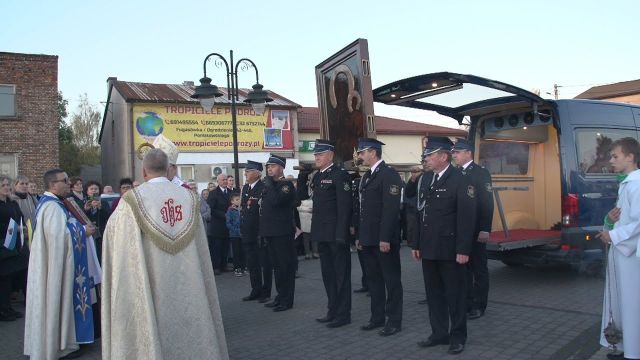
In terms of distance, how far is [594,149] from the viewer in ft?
26.9

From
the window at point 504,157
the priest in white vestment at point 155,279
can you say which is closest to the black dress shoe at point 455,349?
the priest in white vestment at point 155,279

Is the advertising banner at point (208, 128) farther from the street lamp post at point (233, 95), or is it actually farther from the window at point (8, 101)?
the street lamp post at point (233, 95)

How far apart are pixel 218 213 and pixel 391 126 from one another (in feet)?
66.1

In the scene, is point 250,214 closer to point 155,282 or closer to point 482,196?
point 482,196

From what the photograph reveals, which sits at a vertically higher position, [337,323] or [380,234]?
[380,234]

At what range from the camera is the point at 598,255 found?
7730 mm

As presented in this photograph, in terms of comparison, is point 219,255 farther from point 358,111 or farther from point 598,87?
point 598,87

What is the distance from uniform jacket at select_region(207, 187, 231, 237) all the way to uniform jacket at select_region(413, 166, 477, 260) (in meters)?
6.32

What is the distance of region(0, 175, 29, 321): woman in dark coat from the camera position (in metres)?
7.40

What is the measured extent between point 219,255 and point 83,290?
17.5 feet

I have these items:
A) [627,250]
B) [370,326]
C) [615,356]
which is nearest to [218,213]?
[370,326]

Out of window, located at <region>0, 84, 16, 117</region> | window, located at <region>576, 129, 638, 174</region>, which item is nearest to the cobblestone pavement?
window, located at <region>576, 129, 638, 174</region>

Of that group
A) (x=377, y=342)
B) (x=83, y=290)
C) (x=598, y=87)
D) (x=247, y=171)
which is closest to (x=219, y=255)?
(x=247, y=171)

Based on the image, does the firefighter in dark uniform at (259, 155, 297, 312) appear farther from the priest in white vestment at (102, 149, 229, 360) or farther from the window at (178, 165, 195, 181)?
the window at (178, 165, 195, 181)
